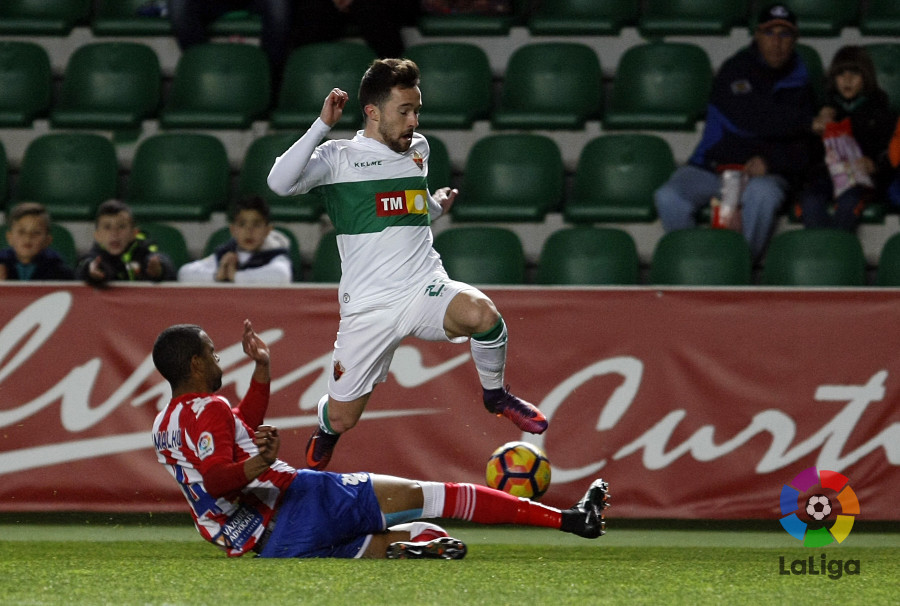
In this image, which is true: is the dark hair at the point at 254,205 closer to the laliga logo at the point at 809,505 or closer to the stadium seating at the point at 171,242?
the stadium seating at the point at 171,242

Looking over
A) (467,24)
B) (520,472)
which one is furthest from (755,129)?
(520,472)

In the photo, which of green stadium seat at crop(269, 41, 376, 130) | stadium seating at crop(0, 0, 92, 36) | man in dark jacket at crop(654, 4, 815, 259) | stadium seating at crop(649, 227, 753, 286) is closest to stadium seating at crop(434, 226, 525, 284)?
stadium seating at crop(649, 227, 753, 286)

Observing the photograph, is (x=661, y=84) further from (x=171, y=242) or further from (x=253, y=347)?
(x=253, y=347)

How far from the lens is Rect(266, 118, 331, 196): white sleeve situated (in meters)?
5.34

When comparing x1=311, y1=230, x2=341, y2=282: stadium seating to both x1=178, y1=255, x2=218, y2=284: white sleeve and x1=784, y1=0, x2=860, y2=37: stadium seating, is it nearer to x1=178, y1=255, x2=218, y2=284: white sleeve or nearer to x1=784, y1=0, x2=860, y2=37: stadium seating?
x1=178, y1=255, x2=218, y2=284: white sleeve

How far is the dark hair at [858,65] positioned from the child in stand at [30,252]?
204 inches

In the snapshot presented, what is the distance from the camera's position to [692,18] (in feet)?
32.7

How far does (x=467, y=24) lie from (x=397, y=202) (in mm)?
4944

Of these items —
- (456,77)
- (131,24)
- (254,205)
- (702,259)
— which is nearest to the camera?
(254,205)

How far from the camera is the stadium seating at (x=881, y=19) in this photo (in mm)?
9680

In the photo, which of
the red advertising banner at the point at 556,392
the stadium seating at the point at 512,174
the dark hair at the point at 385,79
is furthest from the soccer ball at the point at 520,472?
the stadium seating at the point at 512,174

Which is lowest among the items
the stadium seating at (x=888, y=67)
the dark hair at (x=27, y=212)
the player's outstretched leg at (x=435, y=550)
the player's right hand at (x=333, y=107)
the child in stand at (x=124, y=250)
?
the player's outstretched leg at (x=435, y=550)

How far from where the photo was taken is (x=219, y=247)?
27.4 feet

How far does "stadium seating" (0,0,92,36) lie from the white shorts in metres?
6.17
